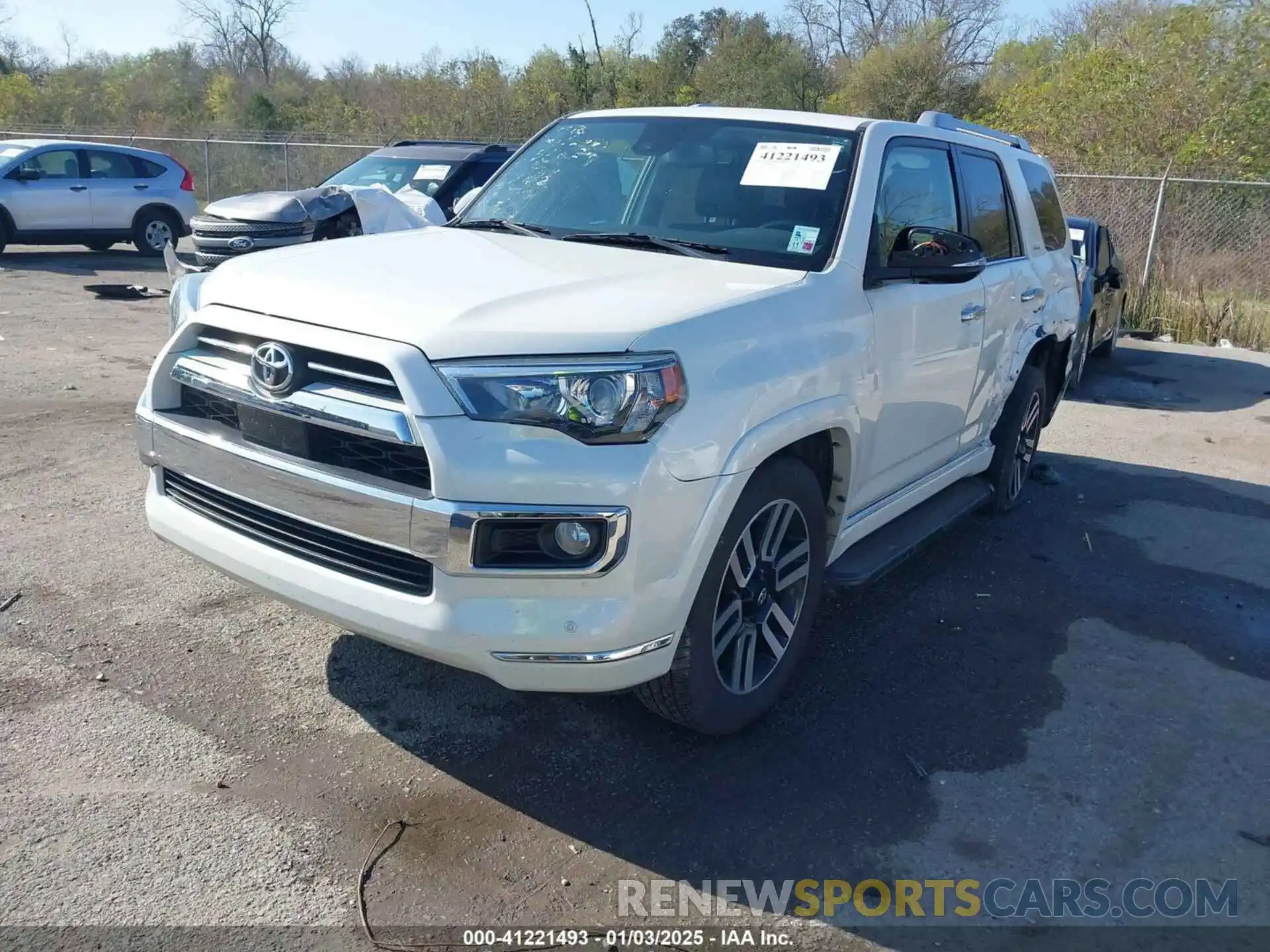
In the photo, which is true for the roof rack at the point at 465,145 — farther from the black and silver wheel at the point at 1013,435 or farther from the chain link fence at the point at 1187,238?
the chain link fence at the point at 1187,238

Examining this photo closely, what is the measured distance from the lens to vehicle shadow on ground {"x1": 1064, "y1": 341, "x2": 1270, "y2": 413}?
989 centimetres

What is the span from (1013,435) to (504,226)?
3.00 metres

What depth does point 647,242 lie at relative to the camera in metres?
3.95

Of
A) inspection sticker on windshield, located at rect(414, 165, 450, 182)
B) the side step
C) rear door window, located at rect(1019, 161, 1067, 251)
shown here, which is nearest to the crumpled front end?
inspection sticker on windshield, located at rect(414, 165, 450, 182)

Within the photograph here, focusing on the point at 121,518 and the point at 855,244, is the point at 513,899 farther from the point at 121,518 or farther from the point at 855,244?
the point at 121,518

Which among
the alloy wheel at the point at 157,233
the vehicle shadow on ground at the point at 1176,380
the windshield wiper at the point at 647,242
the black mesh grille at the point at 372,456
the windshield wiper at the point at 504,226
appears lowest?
the vehicle shadow on ground at the point at 1176,380

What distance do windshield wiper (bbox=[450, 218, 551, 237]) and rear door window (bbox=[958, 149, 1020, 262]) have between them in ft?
6.67

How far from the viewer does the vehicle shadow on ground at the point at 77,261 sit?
1449 centimetres

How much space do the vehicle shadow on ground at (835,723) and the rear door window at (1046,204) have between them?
6.43 ft

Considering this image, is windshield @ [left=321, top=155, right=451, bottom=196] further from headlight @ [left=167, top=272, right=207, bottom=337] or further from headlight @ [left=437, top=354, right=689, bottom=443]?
headlight @ [left=437, top=354, right=689, bottom=443]

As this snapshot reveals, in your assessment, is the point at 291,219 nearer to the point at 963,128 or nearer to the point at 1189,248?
the point at 963,128

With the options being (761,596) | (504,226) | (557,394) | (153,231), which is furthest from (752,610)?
(153,231)

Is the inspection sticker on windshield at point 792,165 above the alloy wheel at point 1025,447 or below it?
above

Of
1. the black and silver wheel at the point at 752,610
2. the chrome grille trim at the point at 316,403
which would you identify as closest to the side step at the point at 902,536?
the black and silver wheel at the point at 752,610
